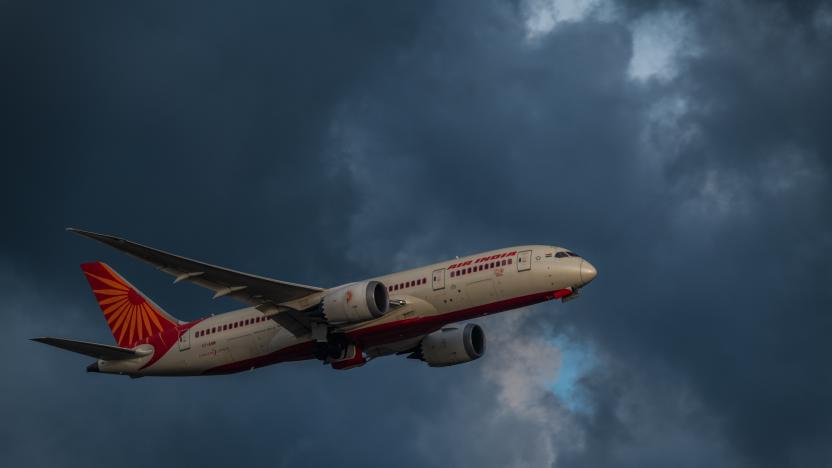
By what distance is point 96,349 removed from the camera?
8188cm

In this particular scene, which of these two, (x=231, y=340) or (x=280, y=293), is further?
(x=231, y=340)

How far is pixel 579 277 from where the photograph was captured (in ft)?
239

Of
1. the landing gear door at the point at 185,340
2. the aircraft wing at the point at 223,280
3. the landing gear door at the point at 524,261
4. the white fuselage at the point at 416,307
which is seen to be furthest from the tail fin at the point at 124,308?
the landing gear door at the point at 524,261

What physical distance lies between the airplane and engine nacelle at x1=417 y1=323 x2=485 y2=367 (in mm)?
63

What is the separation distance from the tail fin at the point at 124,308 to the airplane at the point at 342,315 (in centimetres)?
21

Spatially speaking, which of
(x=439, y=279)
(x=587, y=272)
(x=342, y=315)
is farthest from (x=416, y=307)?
(x=587, y=272)

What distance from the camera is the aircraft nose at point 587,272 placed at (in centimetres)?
7300

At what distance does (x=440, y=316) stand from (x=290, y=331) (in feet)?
30.9

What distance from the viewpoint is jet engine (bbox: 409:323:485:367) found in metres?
85.4

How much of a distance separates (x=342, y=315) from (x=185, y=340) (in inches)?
566

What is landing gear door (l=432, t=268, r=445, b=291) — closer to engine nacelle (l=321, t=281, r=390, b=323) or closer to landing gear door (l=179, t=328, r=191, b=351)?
engine nacelle (l=321, t=281, r=390, b=323)

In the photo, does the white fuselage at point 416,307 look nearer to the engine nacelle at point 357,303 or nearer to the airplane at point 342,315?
the airplane at point 342,315

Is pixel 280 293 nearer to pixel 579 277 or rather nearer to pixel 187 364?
pixel 187 364

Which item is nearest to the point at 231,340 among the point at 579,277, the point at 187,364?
the point at 187,364
